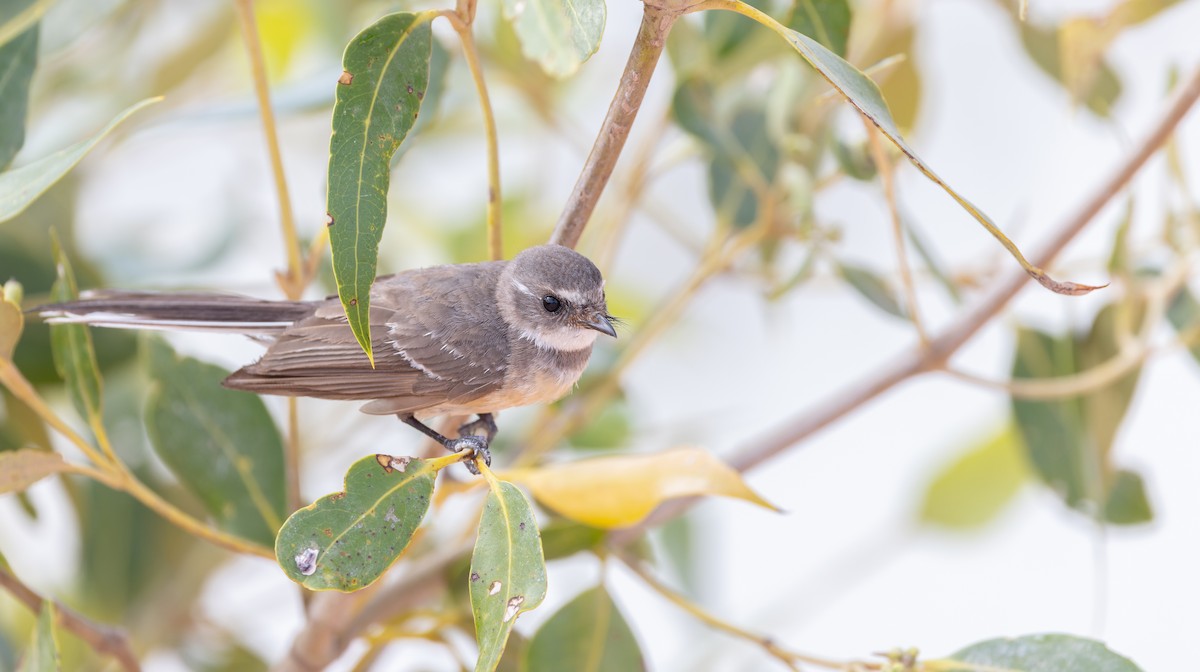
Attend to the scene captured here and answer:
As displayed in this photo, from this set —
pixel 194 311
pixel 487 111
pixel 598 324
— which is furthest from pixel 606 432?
pixel 487 111

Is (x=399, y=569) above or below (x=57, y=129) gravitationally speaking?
below

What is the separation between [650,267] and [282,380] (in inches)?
71.2

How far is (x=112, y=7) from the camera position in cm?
105

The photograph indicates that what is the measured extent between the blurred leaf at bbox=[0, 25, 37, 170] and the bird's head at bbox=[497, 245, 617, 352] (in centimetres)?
42

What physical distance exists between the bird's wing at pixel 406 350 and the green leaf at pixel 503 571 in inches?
9.4

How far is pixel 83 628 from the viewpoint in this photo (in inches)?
34.6

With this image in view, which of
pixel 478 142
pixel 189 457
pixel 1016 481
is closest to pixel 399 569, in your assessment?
pixel 189 457

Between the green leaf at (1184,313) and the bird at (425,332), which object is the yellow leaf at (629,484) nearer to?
the bird at (425,332)

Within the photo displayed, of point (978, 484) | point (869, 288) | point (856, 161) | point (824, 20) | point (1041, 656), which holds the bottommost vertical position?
point (978, 484)

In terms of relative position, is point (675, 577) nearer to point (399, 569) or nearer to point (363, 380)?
point (399, 569)

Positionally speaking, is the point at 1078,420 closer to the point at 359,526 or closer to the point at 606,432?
the point at 606,432

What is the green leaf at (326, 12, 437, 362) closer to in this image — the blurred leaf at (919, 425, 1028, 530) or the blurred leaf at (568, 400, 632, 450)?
the blurred leaf at (568, 400, 632, 450)

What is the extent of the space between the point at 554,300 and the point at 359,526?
15.6 inches

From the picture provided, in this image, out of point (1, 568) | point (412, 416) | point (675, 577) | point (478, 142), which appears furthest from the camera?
point (478, 142)
